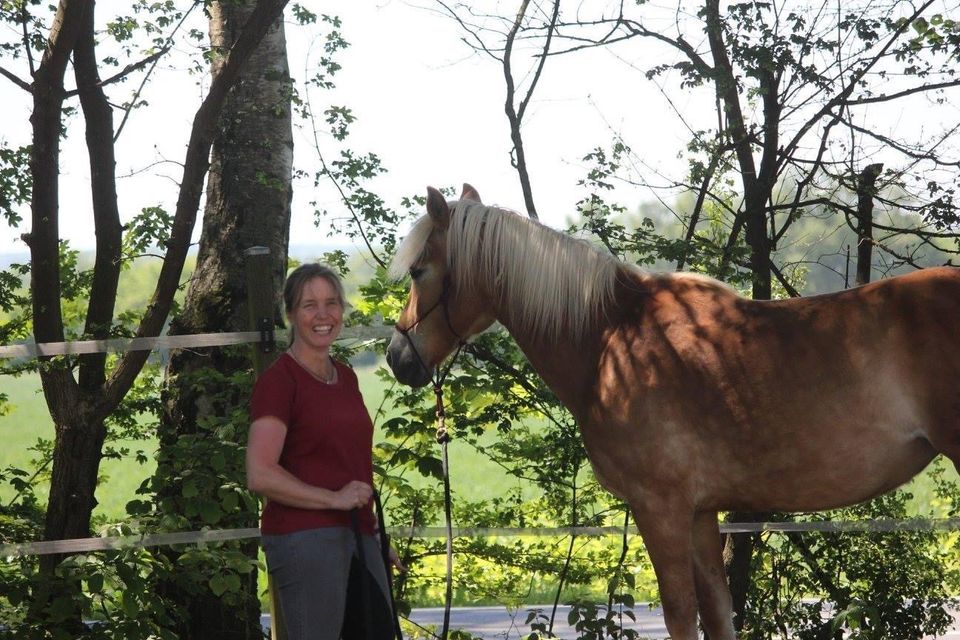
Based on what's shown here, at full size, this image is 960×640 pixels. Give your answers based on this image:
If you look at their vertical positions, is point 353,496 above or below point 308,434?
below

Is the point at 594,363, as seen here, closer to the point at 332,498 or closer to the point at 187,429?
the point at 332,498

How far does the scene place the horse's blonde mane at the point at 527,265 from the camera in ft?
11.8

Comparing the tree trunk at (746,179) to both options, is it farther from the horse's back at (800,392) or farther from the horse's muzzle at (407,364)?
the horse's muzzle at (407,364)

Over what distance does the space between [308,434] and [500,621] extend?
21.4 feet

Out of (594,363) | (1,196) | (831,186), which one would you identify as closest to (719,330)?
(594,363)

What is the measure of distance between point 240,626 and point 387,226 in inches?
93.1

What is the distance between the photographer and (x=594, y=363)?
359 centimetres

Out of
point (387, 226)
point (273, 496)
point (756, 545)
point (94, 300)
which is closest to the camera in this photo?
point (273, 496)

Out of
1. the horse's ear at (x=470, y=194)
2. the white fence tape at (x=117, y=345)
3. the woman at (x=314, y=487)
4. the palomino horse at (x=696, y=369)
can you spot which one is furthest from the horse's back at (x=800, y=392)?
the white fence tape at (x=117, y=345)

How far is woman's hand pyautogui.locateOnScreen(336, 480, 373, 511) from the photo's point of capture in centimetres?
252

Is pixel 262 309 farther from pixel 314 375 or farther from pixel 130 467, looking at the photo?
pixel 130 467

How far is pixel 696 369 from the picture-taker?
3.36 m

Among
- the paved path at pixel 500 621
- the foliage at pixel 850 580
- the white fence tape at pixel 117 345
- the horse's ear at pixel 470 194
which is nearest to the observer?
the white fence tape at pixel 117 345

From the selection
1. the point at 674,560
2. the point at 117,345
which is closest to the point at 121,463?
the point at 117,345
